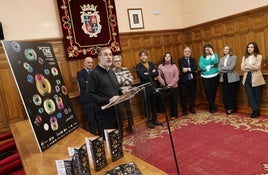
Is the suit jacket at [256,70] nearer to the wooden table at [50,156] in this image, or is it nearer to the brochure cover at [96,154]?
the wooden table at [50,156]

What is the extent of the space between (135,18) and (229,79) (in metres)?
2.61

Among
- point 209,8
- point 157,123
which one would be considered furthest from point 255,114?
point 209,8

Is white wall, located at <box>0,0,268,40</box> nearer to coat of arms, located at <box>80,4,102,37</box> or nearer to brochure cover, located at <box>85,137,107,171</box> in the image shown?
coat of arms, located at <box>80,4,102,37</box>

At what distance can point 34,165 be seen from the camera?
1424mm

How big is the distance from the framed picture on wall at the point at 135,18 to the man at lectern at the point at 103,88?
328 centimetres

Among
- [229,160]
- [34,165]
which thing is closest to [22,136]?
[34,165]

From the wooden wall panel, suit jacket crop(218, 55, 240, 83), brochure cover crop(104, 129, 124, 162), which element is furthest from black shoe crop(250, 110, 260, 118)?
brochure cover crop(104, 129, 124, 162)

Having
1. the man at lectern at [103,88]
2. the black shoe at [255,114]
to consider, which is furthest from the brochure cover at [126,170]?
the black shoe at [255,114]

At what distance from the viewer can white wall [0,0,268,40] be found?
174 inches

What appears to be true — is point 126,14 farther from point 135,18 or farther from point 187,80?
point 187,80

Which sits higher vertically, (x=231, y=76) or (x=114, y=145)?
(x=114, y=145)

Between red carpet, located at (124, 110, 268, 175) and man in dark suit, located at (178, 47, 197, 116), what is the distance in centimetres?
71

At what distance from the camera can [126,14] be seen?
5.67 metres

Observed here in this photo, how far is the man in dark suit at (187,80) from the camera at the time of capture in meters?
5.38
